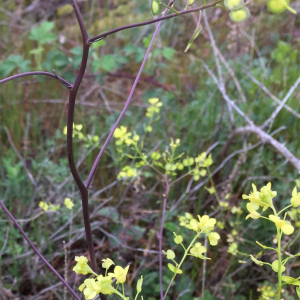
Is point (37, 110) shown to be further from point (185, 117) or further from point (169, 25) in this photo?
point (169, 25)

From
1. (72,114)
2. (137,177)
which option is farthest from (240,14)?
(137,177)

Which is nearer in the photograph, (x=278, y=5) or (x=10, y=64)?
(x=278, y=5)

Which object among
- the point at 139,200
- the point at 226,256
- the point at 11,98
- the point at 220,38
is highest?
the point at 220,38

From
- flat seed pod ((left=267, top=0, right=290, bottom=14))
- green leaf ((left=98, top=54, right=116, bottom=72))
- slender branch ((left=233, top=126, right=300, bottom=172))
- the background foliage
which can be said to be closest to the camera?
flat seed pod ((left=267, top=0, right=290, bottom=14))

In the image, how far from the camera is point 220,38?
2398 mm

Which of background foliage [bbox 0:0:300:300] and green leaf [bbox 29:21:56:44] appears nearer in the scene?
background foliage [bbox 0:0:300:300]

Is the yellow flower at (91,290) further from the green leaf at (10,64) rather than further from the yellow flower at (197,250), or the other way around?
the green leaf at (10,64)

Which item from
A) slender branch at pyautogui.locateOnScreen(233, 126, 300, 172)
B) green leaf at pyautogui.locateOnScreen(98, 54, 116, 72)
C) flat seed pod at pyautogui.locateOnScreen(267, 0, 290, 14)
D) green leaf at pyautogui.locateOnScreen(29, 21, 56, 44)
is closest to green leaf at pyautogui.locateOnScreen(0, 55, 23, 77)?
green leaf at pyautogui.locateOnScreen(29, 21, 56, 44)

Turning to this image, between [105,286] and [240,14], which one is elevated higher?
[240,14]

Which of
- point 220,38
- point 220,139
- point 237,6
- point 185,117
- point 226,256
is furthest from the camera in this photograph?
point 220,38

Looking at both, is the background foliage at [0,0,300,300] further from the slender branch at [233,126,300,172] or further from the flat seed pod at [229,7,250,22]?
the flat seed pod at [229,7,250,22]

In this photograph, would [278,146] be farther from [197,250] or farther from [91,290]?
[91,290]

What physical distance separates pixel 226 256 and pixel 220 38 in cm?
188

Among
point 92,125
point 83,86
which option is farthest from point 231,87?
point 83,86
